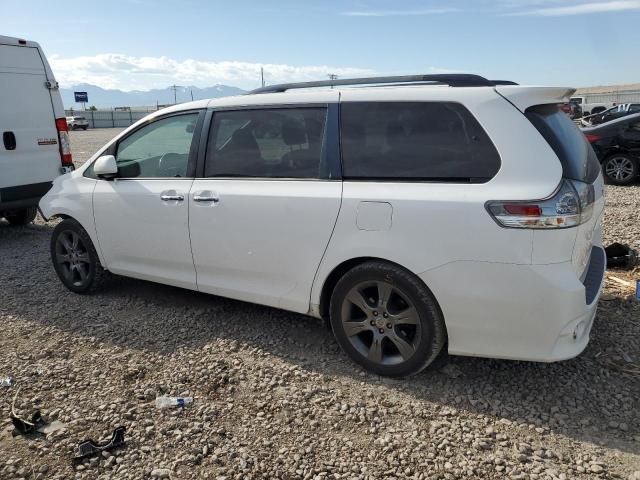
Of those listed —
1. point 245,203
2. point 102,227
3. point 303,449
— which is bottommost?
point 303,449

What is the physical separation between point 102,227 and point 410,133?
2.88 metres

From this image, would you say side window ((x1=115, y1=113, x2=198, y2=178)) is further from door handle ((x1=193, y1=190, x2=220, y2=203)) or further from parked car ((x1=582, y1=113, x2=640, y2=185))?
parked car ((x1=582, y1=113, x2=640, y2=185))

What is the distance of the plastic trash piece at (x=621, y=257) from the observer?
206 inches

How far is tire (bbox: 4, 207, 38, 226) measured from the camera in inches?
322

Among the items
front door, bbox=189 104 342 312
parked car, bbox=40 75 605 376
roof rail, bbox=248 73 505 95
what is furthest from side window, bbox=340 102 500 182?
roof rail, bbox=248 73 505 95

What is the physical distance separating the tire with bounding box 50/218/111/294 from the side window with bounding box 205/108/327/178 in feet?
5.51

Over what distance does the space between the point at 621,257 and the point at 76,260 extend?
5.24 metres

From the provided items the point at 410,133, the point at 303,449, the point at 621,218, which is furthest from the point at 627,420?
the point at 621,218

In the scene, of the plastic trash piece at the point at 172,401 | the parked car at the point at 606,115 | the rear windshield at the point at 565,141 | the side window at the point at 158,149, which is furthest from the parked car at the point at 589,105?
the plastic trash piece at the point at 172,401

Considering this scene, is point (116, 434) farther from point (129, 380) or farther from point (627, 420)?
point (627, 420)

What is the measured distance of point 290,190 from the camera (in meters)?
3.54

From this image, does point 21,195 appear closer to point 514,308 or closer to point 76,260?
point 76,260

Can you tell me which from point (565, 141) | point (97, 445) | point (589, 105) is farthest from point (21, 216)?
point (589, 105)

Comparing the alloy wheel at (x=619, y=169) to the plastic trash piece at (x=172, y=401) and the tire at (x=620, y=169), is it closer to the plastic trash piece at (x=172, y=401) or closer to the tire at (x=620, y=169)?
the tire at (x=620, y=169)
